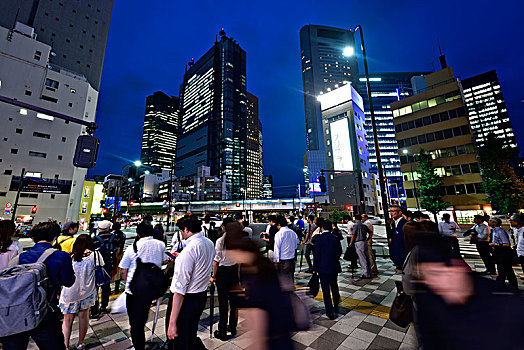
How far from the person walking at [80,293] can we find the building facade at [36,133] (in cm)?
4349

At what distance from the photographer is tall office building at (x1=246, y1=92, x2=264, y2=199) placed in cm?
15200

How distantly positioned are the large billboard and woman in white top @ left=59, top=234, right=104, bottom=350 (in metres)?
62.4

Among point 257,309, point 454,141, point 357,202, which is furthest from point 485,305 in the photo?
point 357,202

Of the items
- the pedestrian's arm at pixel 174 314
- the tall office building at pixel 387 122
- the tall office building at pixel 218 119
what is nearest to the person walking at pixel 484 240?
the pedestrian's arm at pixel 174 314

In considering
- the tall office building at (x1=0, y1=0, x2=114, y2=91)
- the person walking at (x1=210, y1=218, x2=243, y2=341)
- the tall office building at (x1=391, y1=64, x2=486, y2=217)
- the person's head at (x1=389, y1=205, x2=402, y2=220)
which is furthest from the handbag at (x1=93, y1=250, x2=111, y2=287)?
the tall office building at (x1=0, y1=0, x2=114, y2=91)

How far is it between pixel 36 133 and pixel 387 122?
12760cm

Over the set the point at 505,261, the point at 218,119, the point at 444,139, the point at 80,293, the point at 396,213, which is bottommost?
the point at 505,261

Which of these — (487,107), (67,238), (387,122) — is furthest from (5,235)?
(487,107)

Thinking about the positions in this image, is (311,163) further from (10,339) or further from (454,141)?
(10,339)

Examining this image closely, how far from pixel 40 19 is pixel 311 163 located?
88.6m

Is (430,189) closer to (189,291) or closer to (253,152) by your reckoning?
(189,291)

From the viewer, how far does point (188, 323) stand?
106 inches

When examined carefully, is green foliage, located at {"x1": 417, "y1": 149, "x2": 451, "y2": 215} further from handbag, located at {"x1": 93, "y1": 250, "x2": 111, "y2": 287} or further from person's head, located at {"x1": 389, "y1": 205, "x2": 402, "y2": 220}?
handbag, located at {"x1": 93, "y1": 250, "x2": 111, "y2": 287}

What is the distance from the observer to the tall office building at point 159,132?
175 meters
